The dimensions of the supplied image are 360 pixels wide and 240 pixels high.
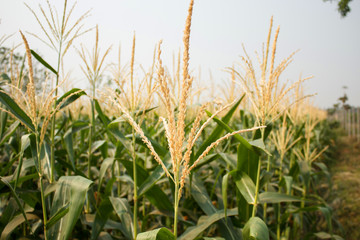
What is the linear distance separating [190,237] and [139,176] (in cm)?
59

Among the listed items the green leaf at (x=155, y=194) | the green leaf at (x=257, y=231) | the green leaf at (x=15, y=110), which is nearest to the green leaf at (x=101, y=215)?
the green leaf at (x=155, y=194)

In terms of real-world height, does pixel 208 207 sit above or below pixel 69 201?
below

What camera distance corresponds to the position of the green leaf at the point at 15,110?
159 cm

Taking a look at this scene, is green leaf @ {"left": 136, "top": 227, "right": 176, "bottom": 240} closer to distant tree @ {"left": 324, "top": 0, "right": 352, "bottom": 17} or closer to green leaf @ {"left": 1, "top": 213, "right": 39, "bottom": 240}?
green leaf @ {"left": 1, "top": 213, "right": 39, "bottom": 240}

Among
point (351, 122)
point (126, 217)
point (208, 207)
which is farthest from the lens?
point (351, 122)

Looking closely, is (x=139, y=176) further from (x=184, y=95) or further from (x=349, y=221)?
(x=349, y=221)

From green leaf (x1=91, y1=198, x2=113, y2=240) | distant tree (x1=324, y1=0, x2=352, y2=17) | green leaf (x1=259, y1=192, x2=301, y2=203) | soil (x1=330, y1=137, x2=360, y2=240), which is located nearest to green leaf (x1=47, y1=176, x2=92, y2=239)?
green leaf (x1=91, y1=198, x2=113, y2=240)

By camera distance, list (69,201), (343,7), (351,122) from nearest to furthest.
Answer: (69,201)
(343,7)
(351,122)

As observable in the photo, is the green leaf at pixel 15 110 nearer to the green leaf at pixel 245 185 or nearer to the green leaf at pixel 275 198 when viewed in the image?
the green leaf at pixel 245 185

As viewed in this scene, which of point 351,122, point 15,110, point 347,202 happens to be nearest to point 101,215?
point 15,110

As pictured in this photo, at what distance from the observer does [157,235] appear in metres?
1.07

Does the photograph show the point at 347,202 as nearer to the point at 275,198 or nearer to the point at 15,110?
the point at 275,198

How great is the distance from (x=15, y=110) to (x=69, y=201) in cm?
66

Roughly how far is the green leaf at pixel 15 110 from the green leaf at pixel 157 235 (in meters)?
1.05
